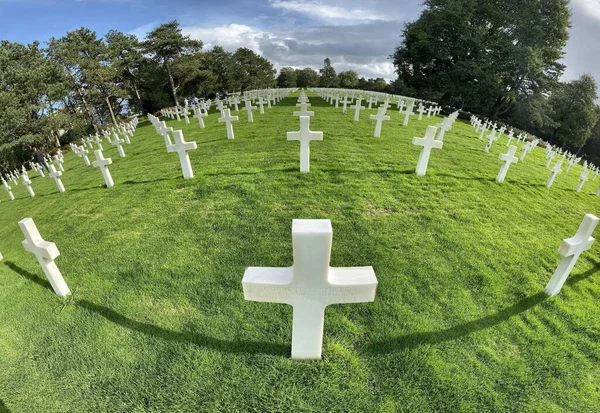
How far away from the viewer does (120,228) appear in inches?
202

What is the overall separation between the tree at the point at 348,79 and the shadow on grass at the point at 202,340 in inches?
3191

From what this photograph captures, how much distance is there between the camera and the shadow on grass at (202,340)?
114 inches

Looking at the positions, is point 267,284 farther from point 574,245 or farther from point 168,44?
point 168,44

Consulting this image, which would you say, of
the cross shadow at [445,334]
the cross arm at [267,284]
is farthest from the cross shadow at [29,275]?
the cross shadow at [445,334]

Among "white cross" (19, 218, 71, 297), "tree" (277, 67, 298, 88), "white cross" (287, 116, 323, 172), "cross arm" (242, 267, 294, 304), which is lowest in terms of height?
"white cross" (19, 218, 71, 297)

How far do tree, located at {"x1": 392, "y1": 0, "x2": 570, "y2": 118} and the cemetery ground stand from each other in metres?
23.7

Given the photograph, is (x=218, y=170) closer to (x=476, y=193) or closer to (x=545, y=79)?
(x=476, y=193)

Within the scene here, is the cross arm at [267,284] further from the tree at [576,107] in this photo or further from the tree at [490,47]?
the tree at [576,107]

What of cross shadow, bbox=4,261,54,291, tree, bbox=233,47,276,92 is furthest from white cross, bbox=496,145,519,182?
tree, bbox=233,47,276,92

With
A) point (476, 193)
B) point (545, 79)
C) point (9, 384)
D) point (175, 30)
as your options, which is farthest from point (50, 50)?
point (545, 79)

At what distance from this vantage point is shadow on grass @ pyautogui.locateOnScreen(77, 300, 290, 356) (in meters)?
2.91

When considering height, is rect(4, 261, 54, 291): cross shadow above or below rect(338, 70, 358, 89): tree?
below

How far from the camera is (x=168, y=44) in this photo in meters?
30.5

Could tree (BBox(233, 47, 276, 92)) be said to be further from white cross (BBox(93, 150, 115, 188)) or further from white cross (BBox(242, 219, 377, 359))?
white cross (BBox(242, 219, 377, 359))
